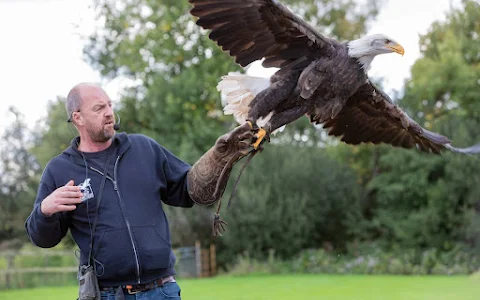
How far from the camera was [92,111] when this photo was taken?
319 centimetres

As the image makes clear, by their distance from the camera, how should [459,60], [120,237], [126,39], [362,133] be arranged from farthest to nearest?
A: [126,39] → [459,60] → [362,133] → [120,237]

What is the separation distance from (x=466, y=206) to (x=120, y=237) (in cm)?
1706

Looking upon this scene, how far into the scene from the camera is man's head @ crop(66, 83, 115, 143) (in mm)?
3193

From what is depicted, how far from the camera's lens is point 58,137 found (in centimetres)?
2406

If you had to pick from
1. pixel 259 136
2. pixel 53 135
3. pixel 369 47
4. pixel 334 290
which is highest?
pixel 53 135

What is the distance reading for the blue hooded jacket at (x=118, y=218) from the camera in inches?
122

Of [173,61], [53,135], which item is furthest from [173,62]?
[53,135]

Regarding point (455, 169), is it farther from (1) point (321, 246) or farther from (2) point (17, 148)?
(2) point (17, 148)

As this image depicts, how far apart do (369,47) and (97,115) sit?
4.57ft

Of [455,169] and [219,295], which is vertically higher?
[455,169]

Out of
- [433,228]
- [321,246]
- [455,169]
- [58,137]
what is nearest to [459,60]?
[455,169]

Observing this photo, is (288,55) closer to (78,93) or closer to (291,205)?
(78,93)

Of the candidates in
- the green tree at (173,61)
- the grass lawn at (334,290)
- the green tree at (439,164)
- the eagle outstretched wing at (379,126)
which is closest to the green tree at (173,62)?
the green tree at (173,61)

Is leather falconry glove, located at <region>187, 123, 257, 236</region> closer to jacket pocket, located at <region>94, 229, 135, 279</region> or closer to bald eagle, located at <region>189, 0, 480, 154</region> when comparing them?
bald eagle, located at <region>189, 0, 480, 154</region>
